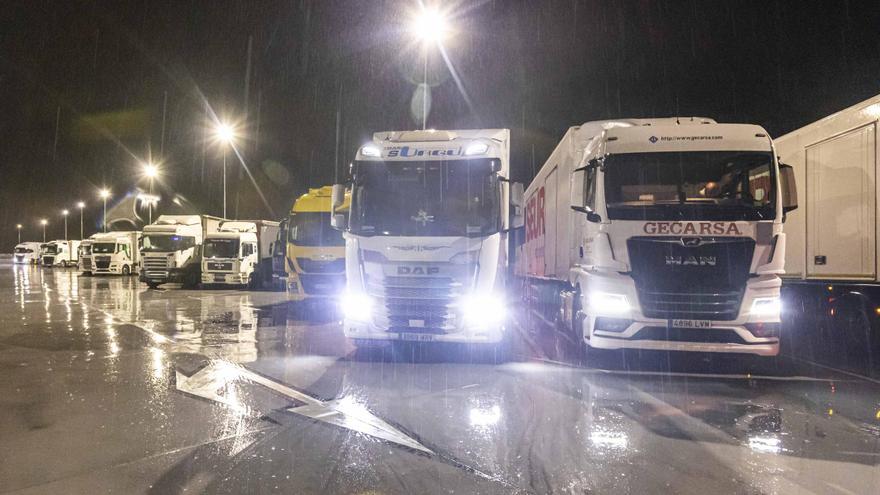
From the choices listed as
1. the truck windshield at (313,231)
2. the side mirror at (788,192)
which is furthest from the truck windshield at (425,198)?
the truck windshield at (313,231)

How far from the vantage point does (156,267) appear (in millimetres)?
25094

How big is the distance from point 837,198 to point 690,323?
12.4 ft

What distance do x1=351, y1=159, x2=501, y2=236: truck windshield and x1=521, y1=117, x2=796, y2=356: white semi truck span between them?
1423 mm

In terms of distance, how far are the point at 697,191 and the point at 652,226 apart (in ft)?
2.96

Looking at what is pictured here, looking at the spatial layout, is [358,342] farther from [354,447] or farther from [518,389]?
[354,447]

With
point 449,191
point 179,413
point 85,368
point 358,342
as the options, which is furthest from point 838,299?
point 85,368

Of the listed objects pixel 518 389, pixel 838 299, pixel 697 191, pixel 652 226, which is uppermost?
pixel 697 191

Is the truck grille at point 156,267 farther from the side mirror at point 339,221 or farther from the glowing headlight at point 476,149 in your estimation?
the glowing headlight at point 476,149

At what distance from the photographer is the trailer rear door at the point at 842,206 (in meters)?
7.78

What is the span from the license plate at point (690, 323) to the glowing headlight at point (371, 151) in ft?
15.7

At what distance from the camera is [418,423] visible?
509 cm

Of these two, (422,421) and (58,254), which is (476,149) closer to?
(422,421)

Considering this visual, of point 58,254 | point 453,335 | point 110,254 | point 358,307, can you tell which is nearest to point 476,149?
point 453,335

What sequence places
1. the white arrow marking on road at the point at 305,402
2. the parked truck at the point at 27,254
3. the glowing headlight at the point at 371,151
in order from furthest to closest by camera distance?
the parked truck at the point at 27,254, the glowing headlight at the point at 371,151, the white arrow marking on road at the point at 305,402
